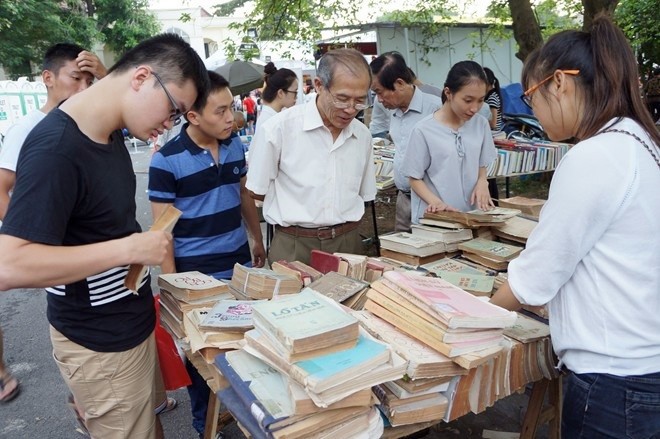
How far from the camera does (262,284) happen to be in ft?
5.90

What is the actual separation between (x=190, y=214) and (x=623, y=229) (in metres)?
1.69

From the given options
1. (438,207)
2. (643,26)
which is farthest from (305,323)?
(643,26)

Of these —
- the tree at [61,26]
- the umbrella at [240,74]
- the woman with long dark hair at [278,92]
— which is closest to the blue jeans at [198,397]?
the woman with long dark hair at [278,92]

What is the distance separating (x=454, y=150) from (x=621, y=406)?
170 cm

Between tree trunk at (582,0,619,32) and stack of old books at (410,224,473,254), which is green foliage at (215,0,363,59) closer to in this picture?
tree trunk at (582,0,619,32)

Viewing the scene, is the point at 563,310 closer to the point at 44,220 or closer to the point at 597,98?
the point at 597,98

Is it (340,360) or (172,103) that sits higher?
(172,103)

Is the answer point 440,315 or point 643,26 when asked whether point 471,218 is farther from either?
point 643,26

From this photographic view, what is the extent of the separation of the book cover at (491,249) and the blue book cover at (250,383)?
4.11ft

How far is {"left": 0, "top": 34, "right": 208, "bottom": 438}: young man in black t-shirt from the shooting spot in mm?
1175

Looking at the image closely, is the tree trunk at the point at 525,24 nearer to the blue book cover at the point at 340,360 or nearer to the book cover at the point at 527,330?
the book cover at the point at 527,330

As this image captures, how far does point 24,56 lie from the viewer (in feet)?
61.8

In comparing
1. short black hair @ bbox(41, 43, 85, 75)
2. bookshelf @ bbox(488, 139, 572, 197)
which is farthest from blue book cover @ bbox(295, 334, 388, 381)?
bookshelf @ bbox(488, 139, 572, 197)

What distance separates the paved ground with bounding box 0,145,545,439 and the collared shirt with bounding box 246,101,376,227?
4.23 feet
